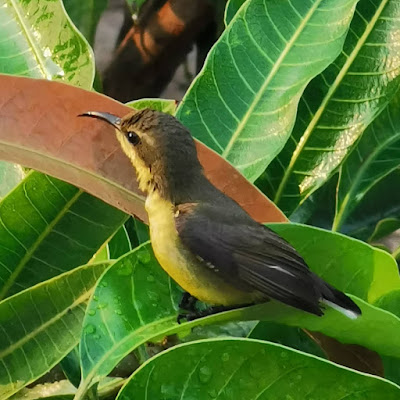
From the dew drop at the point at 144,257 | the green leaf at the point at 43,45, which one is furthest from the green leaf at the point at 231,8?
the dew drop at the point at 144,257

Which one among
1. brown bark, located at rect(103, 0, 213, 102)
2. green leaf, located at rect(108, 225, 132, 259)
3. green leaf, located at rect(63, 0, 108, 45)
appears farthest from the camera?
brown bark, located at rect(103, 0, 213, 102)

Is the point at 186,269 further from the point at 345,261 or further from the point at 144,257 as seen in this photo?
the point at 345,261

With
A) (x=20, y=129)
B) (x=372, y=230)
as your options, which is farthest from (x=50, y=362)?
(x=372, y=230)

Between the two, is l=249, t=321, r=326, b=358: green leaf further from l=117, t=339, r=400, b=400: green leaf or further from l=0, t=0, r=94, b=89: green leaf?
l=0, t=0, r=94, b=89: green leaf

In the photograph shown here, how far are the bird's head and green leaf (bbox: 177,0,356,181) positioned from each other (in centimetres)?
7

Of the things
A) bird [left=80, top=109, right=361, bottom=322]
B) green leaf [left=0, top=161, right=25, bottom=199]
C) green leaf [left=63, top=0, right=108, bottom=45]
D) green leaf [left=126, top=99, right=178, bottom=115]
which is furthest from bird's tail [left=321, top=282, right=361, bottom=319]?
green leaf [left=63, top=0, right=108, bottom=45]

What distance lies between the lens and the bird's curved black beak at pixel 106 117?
89cm

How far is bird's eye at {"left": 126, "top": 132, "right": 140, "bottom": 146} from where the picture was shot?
946mm

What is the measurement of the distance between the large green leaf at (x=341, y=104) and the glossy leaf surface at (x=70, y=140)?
19 centimetres

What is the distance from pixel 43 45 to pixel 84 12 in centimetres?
45

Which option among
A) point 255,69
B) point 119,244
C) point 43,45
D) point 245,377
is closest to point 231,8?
point 255,69

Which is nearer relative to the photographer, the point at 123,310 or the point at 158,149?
the point at 123,310

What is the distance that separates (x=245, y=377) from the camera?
0.68m

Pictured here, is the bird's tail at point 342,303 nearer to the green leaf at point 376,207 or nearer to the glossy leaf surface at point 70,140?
the glossy leaf surface at point 70,140
